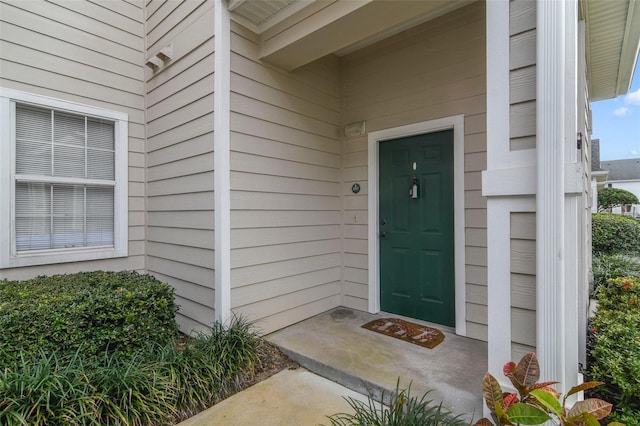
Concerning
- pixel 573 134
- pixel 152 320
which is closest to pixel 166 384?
pixel 152 320

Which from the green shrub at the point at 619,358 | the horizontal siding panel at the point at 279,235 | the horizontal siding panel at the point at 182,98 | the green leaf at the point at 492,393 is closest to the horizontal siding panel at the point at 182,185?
the horizontal siding panel at the point at 279,235

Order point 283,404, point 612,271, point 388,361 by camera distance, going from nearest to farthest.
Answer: point 283,404, point 388,361, point 612,271

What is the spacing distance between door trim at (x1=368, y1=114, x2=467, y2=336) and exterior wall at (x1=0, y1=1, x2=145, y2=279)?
8.97 feet

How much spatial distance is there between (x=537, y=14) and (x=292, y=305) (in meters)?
2.98

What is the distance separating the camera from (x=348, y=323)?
3377mm

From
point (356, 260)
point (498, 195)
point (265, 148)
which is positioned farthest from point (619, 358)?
point (265, 148)

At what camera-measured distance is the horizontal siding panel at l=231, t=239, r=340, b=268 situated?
9.61 ft

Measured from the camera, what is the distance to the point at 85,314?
230 centimetres

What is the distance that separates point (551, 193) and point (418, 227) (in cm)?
186

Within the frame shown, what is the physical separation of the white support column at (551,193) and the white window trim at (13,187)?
3928mm

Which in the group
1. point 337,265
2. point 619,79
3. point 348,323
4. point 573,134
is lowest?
point 348,323

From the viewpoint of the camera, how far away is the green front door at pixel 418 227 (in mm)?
3199

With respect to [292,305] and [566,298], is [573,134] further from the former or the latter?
[292,305]

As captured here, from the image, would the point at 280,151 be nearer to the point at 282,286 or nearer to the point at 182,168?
the point at 182,168
